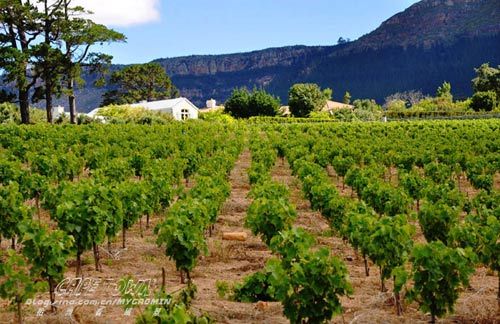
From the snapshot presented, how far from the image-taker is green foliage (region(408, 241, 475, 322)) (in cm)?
669

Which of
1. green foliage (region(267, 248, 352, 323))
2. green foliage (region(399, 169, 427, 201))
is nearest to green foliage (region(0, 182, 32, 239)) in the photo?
green foliage (region(267, 248, 352, 323))

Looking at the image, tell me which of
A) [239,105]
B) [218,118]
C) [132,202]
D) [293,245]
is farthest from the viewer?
[239,105]

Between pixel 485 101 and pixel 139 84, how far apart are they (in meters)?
58.3

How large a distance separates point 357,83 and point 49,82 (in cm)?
14400

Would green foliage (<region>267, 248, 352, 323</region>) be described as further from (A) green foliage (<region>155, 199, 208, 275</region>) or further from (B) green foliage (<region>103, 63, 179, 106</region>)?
(B) green foliage (<region>103, 63, 179, 106</region>)

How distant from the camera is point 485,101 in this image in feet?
272

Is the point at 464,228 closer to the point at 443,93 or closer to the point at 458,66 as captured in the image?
the point at 443,93

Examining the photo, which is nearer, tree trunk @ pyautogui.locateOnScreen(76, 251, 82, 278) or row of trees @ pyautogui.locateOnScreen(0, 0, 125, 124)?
tree trunk @ pyautogui.locateOnScreen(76, 251, 82, 278)

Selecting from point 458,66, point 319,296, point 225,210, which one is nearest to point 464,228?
point 319,296

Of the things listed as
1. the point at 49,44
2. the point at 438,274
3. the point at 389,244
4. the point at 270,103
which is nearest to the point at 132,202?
the point at 389,244

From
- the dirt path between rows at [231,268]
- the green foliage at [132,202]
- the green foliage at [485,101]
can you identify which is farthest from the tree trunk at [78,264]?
the green foliage at [485,101]

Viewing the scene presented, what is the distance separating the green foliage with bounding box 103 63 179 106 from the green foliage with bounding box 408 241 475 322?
98672 millimetres

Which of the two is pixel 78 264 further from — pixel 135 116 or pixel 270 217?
pixel 135 116

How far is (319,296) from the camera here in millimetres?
6398
